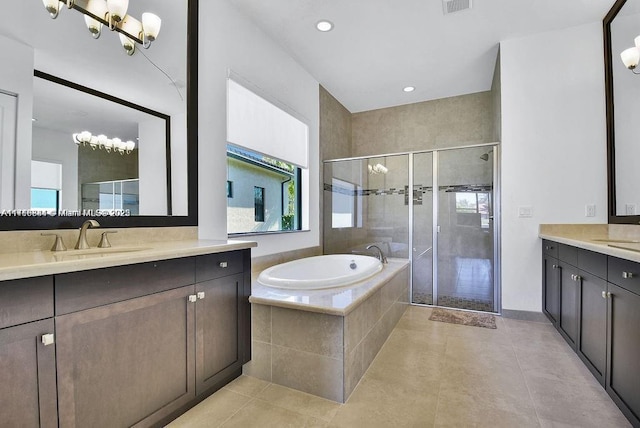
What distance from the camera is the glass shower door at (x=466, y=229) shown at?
11.1 feet

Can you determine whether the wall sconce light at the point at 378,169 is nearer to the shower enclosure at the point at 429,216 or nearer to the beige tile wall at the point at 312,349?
the shower enclosure at the point at 429,216

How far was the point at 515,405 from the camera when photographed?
5.36 ft

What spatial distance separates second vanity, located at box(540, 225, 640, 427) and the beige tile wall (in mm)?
1279

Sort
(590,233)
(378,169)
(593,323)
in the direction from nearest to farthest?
(593,323) < (590,233) < (378,169)

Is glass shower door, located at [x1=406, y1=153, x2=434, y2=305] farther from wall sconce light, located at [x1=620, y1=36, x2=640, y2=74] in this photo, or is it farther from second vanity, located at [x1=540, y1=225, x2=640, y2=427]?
wall sconce light, located at [x1=620, y1=36, x2=640, y2=74]

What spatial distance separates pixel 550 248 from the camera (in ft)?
8.86

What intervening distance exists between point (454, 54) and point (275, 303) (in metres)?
3.14

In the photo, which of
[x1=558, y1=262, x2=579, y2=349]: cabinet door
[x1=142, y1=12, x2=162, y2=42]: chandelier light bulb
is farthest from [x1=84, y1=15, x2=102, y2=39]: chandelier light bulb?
[x1=558, y1=262, x2=579, y2=349]: cabinet door

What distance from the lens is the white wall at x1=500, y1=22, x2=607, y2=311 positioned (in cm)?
279

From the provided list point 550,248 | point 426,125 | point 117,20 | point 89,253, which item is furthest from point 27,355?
point 426,125

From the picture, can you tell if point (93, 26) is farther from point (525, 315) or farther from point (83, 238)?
point (525, 315)

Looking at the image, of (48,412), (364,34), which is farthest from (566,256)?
(48,412)

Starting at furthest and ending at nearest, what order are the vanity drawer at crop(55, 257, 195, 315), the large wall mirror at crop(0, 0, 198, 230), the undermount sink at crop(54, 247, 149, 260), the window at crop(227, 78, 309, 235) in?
the window at crop(227, 78, 309, 235), the large wall mirror at crop(0, 0, 198, 230), the undermount sink at crop(54, 247, 149, 260), the vanity drawer at crop(55, 257, 195, 315)

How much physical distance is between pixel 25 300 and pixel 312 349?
128 cm
